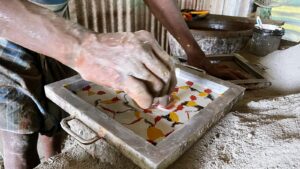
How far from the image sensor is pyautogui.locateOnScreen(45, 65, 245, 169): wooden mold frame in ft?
1.81

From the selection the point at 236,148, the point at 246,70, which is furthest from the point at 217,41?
the point at 236,148

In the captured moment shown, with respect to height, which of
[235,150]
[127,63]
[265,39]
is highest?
[127,63]

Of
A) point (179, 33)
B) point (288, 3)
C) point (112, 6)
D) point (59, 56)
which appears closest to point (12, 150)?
point (59, 56)

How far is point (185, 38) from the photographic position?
3.98 feet

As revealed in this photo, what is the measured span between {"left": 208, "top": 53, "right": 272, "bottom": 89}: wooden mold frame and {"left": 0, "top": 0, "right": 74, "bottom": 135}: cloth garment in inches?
30.8

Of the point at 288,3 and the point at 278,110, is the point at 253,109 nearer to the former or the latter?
the point at 278,110

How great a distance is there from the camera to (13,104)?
0.91 meters

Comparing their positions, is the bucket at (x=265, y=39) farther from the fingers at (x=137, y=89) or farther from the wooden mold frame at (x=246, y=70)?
the fingers at (x=137, y=89)

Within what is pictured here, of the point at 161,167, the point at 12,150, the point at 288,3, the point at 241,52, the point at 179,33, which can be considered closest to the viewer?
the point at 161,167

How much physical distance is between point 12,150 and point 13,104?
189 mm

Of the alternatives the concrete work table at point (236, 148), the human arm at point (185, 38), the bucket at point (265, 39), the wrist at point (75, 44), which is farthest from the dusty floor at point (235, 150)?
the bucket at point (265, 39)

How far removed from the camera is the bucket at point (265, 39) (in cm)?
147

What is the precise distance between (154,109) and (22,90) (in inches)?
19.9

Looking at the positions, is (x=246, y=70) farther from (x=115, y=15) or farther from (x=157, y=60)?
(x=115, y=15)
